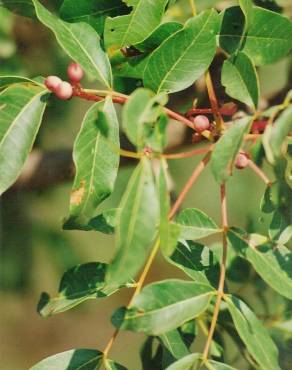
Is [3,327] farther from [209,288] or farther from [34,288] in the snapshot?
[209,288]

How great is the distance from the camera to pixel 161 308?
→ 0.79 metres

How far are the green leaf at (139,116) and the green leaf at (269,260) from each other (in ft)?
0.73

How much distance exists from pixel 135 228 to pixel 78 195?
0.22 meters

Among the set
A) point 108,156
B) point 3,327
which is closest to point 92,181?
point 108,156

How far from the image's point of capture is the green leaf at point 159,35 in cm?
89

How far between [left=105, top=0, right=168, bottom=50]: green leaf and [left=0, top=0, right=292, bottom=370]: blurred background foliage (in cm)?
41

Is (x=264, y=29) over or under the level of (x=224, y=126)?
over

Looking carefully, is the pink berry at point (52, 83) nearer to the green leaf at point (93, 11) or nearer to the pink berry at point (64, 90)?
the pink berry at point (64, 90)

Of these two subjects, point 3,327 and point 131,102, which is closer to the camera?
point 131,102

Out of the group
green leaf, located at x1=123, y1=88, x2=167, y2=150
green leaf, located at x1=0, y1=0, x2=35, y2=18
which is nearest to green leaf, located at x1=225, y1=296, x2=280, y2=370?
green leaf, located at x1=123, y1=88, x2=167, y2=150

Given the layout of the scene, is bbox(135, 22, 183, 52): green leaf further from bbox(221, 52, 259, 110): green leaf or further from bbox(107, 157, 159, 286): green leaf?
bbox(107, 157, 159, 286): green leaf

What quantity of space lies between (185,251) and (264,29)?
303mm

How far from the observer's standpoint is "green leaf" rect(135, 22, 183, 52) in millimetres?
890

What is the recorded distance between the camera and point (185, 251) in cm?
92
